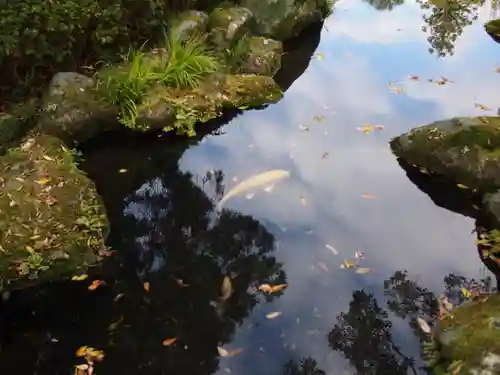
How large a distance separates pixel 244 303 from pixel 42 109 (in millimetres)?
3355

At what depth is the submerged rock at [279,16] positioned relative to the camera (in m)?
9.23

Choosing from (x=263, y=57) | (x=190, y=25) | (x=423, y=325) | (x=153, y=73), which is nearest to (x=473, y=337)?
(x=423, y=325)

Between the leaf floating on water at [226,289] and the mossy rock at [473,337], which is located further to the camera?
the leaf floating on water at [226,289]

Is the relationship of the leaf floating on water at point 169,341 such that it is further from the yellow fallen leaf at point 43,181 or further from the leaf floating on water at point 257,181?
the yellow fallen leaf at point 43,181

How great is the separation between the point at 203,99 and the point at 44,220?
9.99 feet

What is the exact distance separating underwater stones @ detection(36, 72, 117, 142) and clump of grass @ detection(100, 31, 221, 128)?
0.17m

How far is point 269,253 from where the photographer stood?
4840 mm

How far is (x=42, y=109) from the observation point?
6109mm

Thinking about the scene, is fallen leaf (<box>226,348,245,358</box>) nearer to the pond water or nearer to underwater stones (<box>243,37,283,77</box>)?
the pond water

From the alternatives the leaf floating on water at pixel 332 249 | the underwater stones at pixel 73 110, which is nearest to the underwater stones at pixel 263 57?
the underwater stones at pixel 73 110

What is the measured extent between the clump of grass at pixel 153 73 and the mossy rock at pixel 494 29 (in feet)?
18.3

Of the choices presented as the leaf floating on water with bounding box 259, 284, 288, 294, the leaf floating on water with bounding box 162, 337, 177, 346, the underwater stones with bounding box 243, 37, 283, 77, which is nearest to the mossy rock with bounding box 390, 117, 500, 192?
Result: the leaf floating on water with bounding box 259, 284, 288, 294

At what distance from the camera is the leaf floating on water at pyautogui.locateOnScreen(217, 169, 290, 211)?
18.5ft

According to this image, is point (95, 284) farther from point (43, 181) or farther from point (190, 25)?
point (190, 25)
